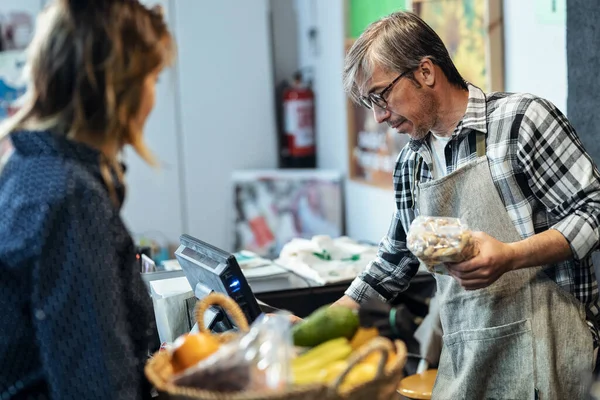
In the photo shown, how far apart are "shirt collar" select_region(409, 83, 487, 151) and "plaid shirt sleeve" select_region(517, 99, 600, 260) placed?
0.35 feet

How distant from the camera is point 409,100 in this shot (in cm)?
194

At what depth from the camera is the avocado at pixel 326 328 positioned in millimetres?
1349

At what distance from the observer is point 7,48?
195 inches

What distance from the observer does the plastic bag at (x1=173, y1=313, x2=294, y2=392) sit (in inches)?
44.6

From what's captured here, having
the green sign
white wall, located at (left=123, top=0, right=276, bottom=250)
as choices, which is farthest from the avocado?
white wall, located at (left=123, top=0, right=276, bottom=250)

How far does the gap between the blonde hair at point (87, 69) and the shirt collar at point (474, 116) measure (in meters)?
0.85

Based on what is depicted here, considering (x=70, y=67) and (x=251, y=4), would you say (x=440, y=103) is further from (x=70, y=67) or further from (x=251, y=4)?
(x=251, y=4)

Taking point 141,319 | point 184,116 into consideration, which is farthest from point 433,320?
point 184,116

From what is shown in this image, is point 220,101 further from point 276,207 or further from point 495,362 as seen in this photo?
point 495,362

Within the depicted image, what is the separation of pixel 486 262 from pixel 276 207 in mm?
3414

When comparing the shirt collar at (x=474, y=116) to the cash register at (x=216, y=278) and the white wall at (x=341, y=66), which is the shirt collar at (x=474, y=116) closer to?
the cash register at (x=216, y=278)

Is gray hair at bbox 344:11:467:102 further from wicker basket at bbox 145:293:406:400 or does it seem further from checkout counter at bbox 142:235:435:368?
wicker basket at bbox 145:293:406:400

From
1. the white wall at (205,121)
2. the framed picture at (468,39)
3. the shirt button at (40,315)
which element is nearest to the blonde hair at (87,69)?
the shirt button at (40,315)

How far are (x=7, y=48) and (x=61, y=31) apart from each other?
13.2 ft
